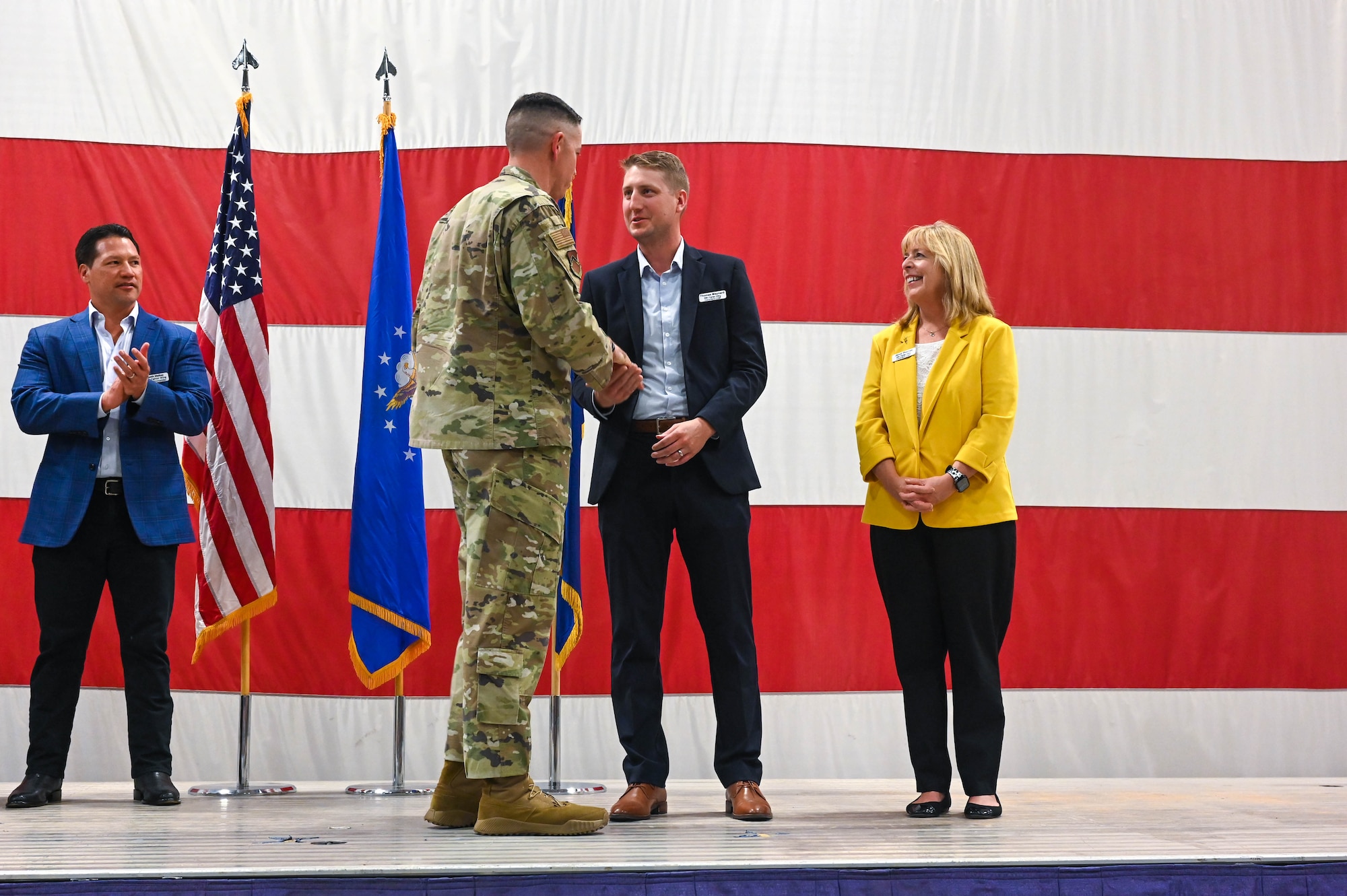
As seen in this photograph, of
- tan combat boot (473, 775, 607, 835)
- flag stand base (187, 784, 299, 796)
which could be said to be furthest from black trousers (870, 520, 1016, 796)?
flag stand base (187, 784, 299, 796)

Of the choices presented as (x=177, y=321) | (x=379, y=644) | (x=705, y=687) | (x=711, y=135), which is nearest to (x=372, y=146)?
(x=177, y=321)

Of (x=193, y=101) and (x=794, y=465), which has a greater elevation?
(x=193, y=101)

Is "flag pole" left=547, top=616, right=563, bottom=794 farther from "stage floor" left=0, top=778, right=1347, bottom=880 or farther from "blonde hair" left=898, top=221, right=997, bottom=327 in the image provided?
"blonde hair" left=898, top=221, right=997, bottom=327

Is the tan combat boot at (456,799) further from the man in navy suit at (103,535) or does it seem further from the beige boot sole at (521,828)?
the man in navy suit at (103,535)

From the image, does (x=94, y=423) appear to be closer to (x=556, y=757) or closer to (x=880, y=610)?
(x=556, y=757)

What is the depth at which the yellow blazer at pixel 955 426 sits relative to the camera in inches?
115

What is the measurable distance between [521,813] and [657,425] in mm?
979

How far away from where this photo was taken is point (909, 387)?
305 cm

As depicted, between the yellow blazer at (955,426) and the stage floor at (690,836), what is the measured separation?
→ 0.78 metres

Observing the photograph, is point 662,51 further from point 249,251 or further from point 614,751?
point 614,751

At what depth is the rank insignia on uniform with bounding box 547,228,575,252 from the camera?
2541 mm

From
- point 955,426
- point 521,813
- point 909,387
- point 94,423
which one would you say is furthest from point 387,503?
point 955,426

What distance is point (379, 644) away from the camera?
3598 mm

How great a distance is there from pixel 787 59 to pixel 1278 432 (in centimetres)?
226
